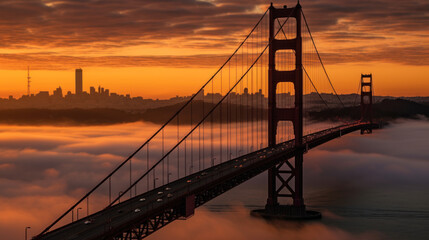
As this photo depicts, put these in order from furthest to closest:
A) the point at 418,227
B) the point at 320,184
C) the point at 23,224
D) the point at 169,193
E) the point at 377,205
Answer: the point at 320,184
the point at 23,224
the point at 377,205
the point at 418,227
the point at 169,193

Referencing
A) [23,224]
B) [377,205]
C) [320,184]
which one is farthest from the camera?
[320,184]

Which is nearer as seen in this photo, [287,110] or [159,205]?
[159,205]

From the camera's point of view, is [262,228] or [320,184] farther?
[320,184]

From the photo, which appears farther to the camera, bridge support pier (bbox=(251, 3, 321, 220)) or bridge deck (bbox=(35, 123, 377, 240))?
bridge support pier (bbox=(251, 3, 321, 220))

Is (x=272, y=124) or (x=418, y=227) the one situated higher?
(x=272, y=124)

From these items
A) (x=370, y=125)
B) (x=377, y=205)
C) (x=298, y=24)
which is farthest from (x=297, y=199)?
(x=370, y=125)

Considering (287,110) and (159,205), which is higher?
(287,110)

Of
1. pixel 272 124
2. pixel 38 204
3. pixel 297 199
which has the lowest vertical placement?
pixel 38 204

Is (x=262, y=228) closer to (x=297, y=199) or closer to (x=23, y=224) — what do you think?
(x=297, y=199)
